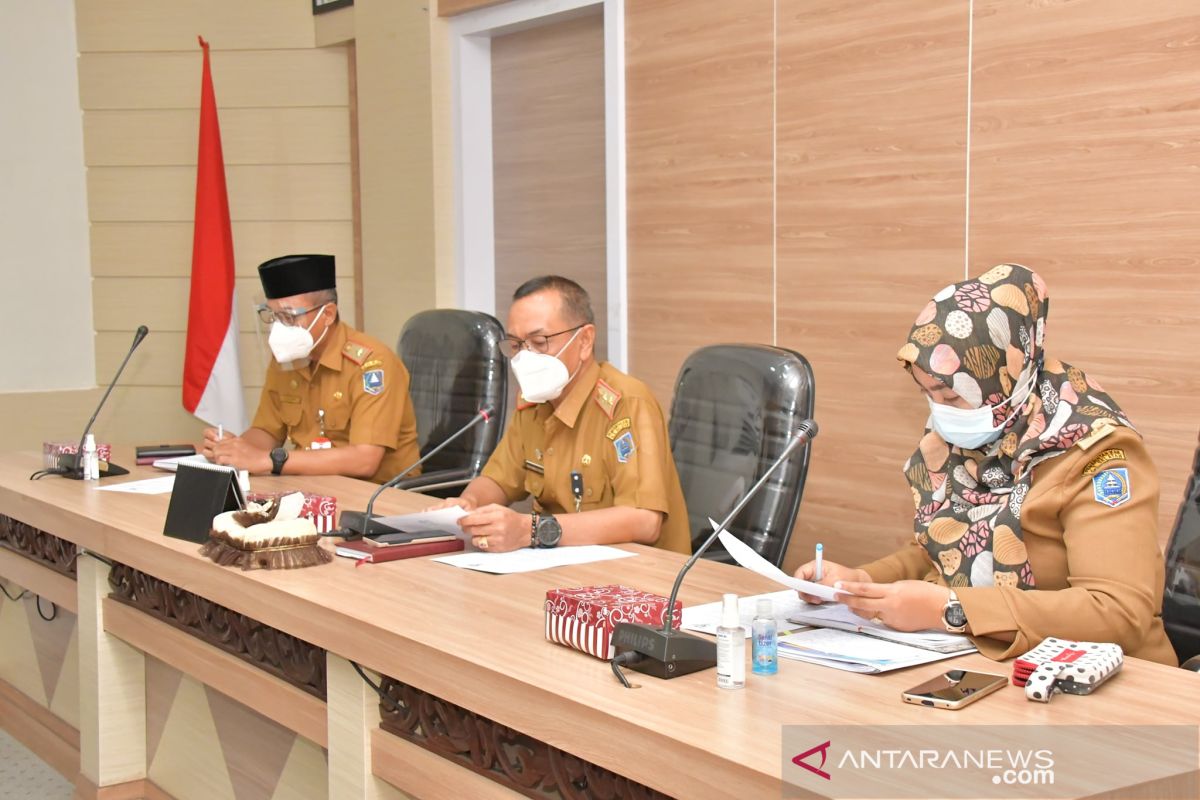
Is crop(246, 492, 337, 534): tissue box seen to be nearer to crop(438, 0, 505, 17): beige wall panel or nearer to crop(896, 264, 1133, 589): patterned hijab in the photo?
crop(896, 264, 1133, 589): patterned hijab

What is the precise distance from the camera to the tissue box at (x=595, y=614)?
168 centimetres

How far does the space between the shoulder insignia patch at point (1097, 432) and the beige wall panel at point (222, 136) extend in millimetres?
4375

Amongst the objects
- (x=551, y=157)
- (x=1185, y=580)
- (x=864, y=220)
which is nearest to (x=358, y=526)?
(x=1185, y=580)

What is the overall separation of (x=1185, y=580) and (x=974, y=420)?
0.49m

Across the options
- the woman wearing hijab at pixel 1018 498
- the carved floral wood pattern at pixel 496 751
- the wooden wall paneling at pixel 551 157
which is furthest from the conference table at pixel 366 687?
the wooden wall paneling at pixel 551 157

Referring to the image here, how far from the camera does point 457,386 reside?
3877mm

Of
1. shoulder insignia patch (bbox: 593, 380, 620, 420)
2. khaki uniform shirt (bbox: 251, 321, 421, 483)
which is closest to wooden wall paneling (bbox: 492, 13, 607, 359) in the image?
khaki uniform shirt (bbox: 251, 321, 421, 483)

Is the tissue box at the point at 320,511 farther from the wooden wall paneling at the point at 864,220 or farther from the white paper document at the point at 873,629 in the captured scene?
the wooden wall paneling at the point at 864,220

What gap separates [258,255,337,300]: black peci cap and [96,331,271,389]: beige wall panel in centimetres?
204

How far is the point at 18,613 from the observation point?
11.7 feet

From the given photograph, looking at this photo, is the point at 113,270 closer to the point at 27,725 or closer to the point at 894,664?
the point at 27,725

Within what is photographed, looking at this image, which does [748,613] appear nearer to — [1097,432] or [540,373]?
[1097,432]

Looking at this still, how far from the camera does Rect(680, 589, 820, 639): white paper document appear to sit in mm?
1808

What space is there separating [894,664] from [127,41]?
496 cm
